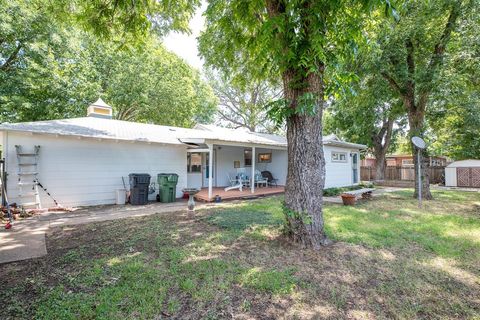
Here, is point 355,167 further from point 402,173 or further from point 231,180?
point 231,180

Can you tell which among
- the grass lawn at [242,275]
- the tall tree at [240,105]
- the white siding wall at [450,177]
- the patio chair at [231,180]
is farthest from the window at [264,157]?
the white siding wall at [450,177]

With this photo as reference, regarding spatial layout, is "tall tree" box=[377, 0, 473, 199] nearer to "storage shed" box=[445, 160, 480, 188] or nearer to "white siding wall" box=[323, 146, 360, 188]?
"white siding wall" box=[323, 146, 360, 188]

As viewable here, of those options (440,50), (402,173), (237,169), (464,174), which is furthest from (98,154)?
(402,173)

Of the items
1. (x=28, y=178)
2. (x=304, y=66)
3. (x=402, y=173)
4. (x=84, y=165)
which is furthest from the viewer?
(x=402, y=173)

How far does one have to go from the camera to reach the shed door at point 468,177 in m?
15.7

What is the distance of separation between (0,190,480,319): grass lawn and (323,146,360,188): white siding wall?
27.2 ft

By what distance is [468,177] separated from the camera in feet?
52.2

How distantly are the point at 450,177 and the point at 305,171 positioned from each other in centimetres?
1835

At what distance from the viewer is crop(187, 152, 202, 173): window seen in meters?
12.1

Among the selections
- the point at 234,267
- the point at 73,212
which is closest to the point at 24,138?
the point at 73,212

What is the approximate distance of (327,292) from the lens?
119 inches

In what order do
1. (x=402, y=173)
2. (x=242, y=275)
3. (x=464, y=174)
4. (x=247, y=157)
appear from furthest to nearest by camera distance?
(x=402, y=173), (x=464, y=174), (x=247, y=157), (x=242, y=275)

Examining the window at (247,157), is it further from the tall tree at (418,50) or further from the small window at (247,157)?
the tall tree at (418,50)

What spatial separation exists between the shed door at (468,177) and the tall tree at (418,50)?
8907mm
